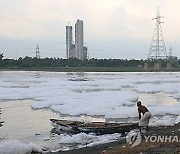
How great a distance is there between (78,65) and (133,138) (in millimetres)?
91405

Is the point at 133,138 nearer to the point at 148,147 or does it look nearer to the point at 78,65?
the point at 148,147

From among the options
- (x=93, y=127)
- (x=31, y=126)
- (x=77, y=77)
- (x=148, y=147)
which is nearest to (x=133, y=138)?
(x=148, y=147)

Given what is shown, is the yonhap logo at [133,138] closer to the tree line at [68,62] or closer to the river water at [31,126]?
the river water at [31,126]

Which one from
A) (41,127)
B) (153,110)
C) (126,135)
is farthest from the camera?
(153,110)

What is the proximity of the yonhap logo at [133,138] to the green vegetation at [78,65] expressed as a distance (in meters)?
86.9

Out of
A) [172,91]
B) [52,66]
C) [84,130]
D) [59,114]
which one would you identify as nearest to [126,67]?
[52,66]

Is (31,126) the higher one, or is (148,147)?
(148,147)

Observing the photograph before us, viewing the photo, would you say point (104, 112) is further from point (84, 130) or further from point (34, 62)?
point (34, 62)

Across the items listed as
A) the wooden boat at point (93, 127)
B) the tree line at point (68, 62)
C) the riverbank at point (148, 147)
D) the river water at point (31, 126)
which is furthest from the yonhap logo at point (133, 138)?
the tree line at point (68, 62)

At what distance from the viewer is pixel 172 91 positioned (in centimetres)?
3488

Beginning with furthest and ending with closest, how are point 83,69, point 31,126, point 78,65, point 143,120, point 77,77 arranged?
point 78,65, point 83,69, point 77,77, point 31,126, point 143,120

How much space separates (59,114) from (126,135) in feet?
26.8

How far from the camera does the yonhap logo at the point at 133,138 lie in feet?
33.3

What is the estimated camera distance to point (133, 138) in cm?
1105
